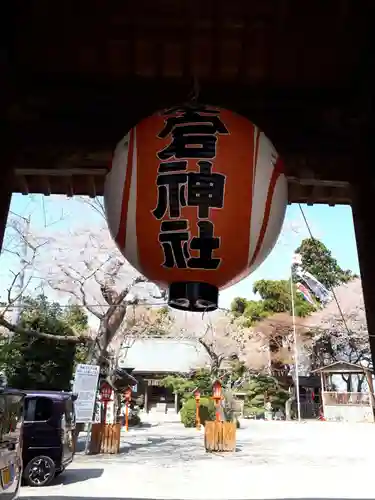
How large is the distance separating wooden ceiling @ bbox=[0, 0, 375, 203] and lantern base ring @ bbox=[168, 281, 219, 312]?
0.79m

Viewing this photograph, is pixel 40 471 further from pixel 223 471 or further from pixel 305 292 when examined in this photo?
pixel 305 292

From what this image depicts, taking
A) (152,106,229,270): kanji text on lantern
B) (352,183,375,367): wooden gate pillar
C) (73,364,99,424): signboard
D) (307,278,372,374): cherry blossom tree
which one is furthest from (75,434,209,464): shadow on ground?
(307,278,372,374): cherry blossom tree

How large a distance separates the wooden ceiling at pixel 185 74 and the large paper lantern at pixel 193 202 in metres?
0.49

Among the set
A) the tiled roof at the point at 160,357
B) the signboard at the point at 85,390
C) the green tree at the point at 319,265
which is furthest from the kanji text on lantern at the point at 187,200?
the green tree at the point at 319,265

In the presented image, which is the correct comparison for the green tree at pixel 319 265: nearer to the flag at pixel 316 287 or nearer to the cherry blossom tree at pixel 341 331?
the flag at pixel 316 287

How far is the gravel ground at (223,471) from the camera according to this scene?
6613mm

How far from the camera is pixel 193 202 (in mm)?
1274

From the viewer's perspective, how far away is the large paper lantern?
1.27m

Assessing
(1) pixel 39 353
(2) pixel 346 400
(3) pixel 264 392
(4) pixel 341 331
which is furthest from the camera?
(3) pixel 264 392

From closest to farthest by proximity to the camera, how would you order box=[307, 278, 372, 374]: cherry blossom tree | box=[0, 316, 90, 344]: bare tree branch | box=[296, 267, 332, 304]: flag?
1. box=[0, 316, 90, 344]: bare tree branch
2. box=[307, 278, 372, 374]: cherry blossom tree
3. box=[296, 267, 332, 304]: flag

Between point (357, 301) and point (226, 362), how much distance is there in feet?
22.3

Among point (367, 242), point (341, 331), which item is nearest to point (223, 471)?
point (367, 242)

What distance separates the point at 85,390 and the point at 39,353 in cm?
A: 306

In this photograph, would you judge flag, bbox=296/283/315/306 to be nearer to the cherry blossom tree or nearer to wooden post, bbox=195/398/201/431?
the cherry blossom tree
